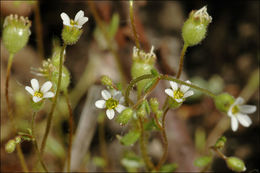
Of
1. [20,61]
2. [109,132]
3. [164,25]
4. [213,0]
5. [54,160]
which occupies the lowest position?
[54,160]

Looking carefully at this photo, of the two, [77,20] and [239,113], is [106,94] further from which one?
[239,113]

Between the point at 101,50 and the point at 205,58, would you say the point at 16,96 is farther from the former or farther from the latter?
the point at 205,58

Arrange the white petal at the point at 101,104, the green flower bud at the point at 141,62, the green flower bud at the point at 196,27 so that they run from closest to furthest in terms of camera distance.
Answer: the white petal at the point at 101,104
the green flower bud at the point at 196,27
the green flower bud at the point at 141,62

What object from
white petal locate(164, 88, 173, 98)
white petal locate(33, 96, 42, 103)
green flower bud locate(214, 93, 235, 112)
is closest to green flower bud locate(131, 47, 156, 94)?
white petal locate(164, 88, 173, 98)

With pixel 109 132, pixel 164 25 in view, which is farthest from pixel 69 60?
pixel 164 25

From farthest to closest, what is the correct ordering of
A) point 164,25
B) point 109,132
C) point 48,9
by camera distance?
point 164,25 → point 48,9 → point 109,132

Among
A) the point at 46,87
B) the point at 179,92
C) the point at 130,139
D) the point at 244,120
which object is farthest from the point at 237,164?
the point at 46,87

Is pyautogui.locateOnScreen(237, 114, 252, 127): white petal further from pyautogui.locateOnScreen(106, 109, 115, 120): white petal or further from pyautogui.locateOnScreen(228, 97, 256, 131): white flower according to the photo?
pyautogui.locateOnScreen(106, 109, 115, 120): white petal

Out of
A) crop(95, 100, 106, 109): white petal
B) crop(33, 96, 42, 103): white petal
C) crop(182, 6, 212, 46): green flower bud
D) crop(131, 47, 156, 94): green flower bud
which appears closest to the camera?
crop(33, 96, 42, 103): white petal

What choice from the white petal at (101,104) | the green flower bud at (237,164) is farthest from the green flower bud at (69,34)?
the green flower bud at (237,164)

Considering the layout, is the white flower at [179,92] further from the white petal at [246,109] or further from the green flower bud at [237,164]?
the green flower bud at [237,164]

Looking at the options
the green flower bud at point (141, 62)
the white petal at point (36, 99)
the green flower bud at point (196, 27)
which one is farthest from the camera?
the green flower bud at point (141, 62)
